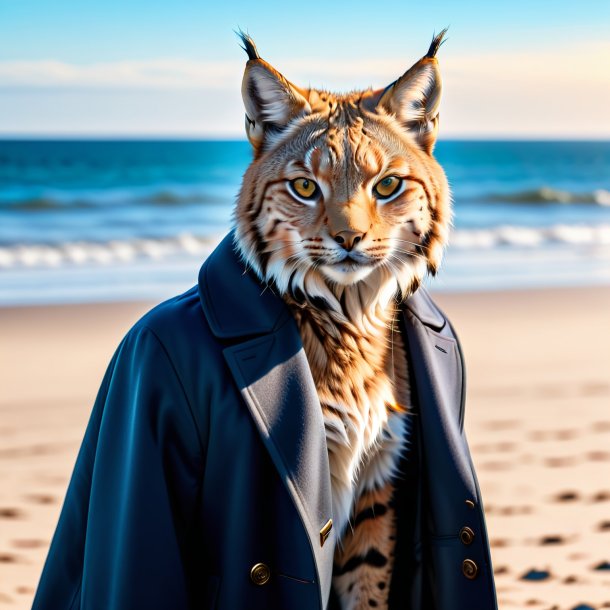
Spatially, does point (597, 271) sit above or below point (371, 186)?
below

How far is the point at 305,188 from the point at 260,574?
821 millimetres

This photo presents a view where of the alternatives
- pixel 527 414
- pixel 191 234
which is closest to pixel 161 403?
pixel 527 414

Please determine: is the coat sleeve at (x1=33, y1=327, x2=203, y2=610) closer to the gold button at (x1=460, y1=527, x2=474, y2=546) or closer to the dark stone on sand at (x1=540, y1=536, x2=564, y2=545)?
the gold button at (x1=460, y1=527, x2=474, y2=546)

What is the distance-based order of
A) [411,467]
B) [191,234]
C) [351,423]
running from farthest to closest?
[191,234]
[411,467]
[351,423]

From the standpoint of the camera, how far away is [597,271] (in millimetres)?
10164

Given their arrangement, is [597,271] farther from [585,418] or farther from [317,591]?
[317,591]

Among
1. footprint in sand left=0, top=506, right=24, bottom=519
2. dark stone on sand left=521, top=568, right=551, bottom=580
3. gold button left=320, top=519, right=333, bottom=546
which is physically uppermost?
gold button left=320, top=519, right=333, bottom=546

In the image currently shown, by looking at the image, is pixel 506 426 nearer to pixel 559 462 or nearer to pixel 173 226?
pixel 559 462

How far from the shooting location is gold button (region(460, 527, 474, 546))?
2.15m

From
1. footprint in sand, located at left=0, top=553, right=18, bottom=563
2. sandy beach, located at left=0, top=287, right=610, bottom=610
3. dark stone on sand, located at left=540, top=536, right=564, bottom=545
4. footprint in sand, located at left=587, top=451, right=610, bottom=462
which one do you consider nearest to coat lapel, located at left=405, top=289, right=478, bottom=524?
sandy beach, located at left=0, top=287, right=610, bottom=610

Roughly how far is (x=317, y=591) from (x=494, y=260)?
9.54 metres

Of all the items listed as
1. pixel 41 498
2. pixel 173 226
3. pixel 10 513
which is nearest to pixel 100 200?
pixel 173 226

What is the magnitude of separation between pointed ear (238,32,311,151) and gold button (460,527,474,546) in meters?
1.04

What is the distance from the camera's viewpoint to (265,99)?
189cm
